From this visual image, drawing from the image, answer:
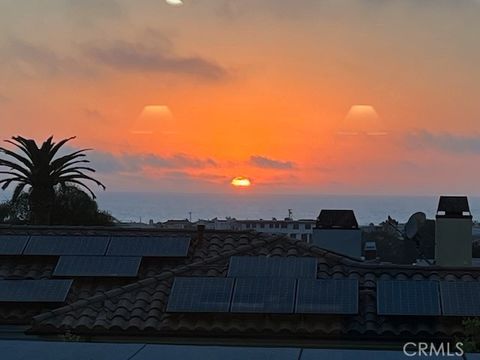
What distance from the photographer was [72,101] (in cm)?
1775

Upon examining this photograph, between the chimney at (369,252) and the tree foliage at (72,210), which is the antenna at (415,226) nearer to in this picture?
the chimney at (369,252)

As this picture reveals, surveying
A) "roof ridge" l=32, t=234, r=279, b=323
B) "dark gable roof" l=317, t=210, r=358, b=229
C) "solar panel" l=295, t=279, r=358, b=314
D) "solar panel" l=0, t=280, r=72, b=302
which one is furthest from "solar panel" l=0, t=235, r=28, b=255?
"dark gable roof" l=317, t=210, r=358, b=229

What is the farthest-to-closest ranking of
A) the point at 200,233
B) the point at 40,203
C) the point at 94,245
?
the point at 40,203
the point at 200,233
the point at 94,245

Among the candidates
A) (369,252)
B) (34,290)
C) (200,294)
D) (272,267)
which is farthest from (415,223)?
(34,290)

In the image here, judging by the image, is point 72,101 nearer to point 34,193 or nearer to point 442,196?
point 34,193

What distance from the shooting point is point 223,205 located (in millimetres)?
25344

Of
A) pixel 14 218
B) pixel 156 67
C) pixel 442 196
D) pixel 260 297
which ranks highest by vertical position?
pixel 156 67

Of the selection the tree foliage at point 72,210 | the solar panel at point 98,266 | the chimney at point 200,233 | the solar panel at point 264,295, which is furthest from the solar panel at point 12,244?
the tree foliage at point 72,210

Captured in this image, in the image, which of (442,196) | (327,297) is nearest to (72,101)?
(442,196)

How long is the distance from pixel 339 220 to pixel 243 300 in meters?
6.84

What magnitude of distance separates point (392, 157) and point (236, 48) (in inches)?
261

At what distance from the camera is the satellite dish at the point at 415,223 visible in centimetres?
1362

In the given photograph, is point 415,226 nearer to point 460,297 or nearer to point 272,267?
point 272,267

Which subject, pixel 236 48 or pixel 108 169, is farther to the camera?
pixel 108 169
